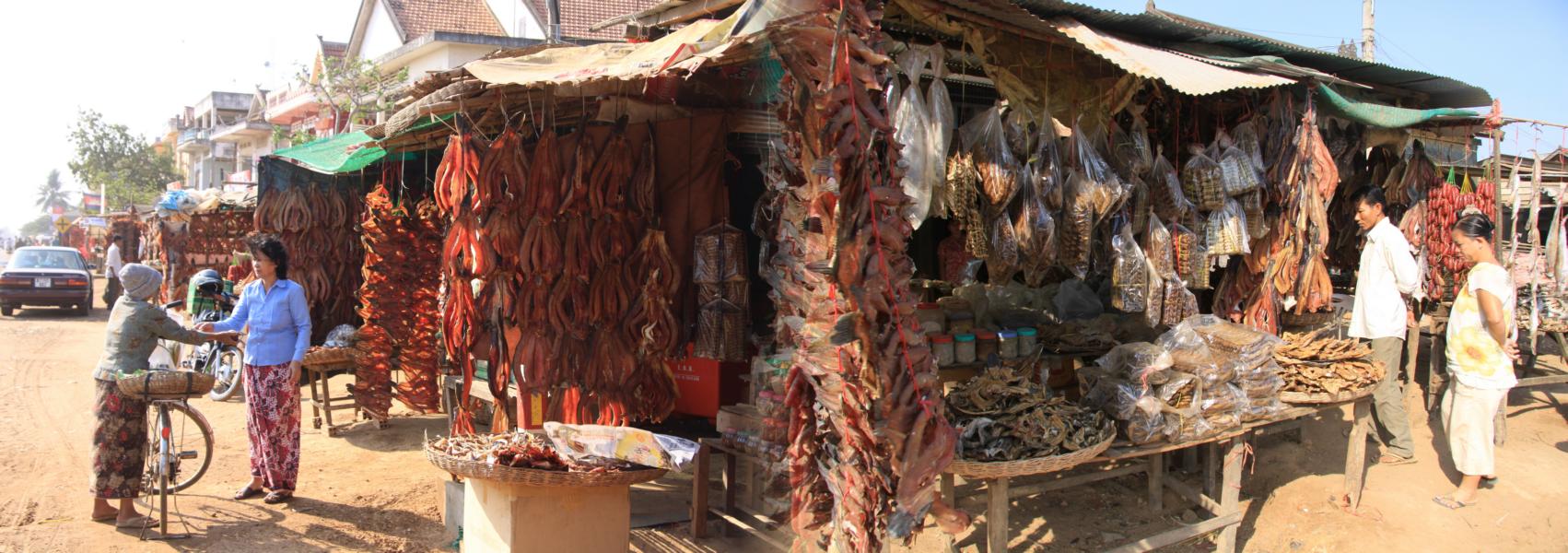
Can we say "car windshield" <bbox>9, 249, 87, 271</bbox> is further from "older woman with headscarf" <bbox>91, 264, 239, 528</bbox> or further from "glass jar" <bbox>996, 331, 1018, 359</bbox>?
"glass jar" <bbox>996, 331, 1018, 359</bbox>

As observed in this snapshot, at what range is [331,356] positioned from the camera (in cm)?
737

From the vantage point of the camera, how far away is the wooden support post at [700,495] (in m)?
4.68

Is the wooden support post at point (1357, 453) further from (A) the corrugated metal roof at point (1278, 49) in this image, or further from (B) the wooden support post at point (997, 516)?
(B) the wooden support post at point (997, 516)

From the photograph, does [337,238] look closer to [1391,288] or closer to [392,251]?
[392,251]

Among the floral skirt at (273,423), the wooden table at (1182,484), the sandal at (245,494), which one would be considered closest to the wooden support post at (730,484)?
the wooden table at (1182,484)

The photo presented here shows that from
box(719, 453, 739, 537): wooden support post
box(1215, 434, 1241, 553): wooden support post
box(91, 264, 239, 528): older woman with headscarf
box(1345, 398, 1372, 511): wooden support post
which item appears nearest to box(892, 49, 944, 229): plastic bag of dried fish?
box(719, 453, 739, 537): wooden support post

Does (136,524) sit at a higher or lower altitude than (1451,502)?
lower

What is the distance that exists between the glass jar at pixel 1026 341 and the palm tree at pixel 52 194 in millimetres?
103486

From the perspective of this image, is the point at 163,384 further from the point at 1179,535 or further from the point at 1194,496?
the point at 1194,496

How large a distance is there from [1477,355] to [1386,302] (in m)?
0.62

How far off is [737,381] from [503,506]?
72.9 inches

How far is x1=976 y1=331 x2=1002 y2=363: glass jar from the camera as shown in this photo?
5215mm

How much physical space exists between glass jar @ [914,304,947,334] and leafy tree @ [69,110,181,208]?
141ft

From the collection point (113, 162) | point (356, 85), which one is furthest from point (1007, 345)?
point (113, 162)
